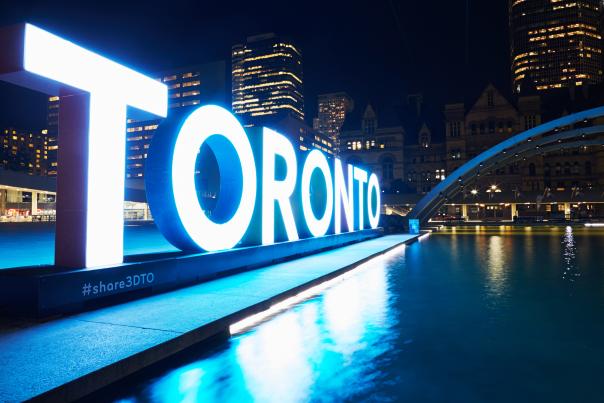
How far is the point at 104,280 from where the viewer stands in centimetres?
→ 680

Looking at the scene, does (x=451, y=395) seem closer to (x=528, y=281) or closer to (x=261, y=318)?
(x=261, y=318)

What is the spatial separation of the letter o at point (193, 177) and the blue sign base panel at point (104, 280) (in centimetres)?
48

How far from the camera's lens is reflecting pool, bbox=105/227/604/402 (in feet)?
13.2

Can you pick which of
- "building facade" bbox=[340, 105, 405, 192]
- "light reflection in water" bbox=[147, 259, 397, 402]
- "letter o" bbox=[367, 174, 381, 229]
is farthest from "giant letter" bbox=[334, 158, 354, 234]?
"building facade" bbox=[340, 105, 405, 192]

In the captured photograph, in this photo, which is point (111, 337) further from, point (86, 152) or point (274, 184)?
point (274, 184)

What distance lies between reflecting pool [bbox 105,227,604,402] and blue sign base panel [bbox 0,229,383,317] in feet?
8.33

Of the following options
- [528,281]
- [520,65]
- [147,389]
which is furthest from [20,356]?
[520,65]

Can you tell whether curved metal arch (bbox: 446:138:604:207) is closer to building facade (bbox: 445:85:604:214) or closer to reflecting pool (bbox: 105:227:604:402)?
building facade (bbox: 445:85:604:214)

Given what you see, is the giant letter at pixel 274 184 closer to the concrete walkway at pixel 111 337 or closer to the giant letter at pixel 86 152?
the concrete walkway at pixel 111 337

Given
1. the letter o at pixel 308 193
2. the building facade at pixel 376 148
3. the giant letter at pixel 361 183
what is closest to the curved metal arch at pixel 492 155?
the giant letter at pixel 361 183

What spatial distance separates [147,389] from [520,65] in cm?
23494

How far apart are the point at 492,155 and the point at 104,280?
1353 inches

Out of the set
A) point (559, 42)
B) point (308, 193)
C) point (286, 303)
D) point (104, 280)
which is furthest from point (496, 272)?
point (559, 42)

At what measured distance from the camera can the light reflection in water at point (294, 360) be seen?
13.3ft
